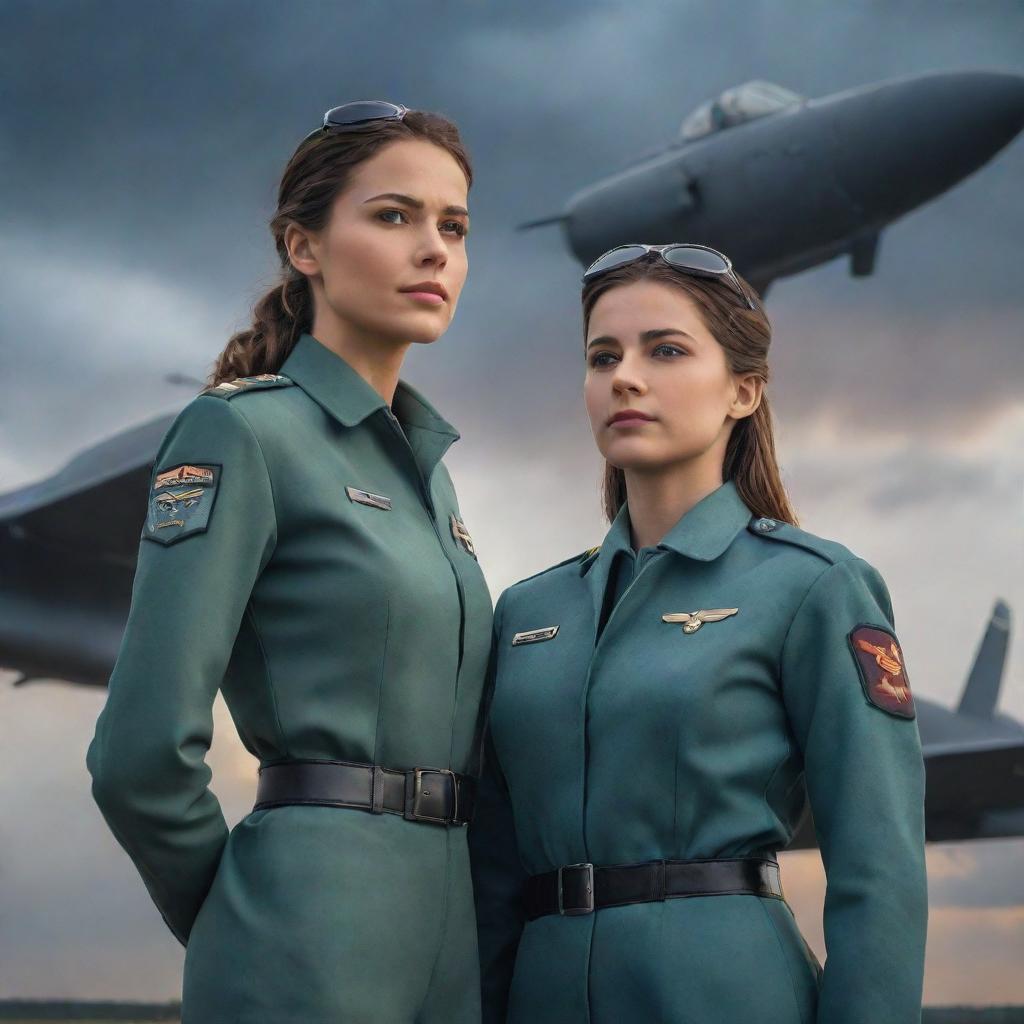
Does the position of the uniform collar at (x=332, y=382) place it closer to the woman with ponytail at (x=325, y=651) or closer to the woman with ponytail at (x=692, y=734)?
the woman with ponytail at (x=325, y=651)

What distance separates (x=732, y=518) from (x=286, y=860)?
111 cm

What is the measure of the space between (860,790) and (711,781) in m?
0.25

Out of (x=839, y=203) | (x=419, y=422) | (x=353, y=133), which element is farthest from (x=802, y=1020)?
(x=839, y=203)

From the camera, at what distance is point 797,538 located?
2629 mm

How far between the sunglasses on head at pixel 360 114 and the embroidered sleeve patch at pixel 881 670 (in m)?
1.31

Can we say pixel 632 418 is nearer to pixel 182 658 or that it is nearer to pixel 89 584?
pixel 182 658

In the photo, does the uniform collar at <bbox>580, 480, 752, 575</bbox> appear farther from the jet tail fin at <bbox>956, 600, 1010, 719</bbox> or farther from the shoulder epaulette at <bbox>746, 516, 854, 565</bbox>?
the jet tail fin at <bbox>956, 600, 1010, 719</bbox>

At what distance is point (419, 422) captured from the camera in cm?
277

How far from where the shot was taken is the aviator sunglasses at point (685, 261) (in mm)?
2719

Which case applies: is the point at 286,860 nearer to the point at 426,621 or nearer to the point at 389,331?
the point at 426,621

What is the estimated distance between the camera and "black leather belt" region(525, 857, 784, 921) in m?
2.36

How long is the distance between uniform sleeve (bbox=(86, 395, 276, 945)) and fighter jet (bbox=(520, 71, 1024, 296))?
1659cm

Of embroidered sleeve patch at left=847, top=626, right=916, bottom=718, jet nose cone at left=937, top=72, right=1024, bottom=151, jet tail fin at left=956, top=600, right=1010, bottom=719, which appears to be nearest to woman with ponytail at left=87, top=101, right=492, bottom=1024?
embroidered sleeve patch at left=847, top=626, right=916, bottom=718

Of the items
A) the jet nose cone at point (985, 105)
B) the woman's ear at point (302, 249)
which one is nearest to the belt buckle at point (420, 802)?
the woman's ear at point (302, 249)
